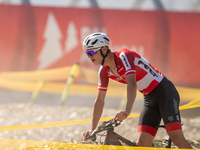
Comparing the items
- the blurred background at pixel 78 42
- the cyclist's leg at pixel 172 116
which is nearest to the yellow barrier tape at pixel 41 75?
the blurred background at pixel 78 42

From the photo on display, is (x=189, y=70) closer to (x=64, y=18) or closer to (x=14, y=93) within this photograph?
(x=64, y=18)

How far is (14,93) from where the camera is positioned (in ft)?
23.4

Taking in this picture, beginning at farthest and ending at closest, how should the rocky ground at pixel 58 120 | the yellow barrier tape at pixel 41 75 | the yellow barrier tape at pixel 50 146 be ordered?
the yellow barrier tape at pixel 41 75
the rocky ground at pixel 58 120
the yellow barrier tape at pixel 50 146

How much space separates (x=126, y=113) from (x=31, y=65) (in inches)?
215

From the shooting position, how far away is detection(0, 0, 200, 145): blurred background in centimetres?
656

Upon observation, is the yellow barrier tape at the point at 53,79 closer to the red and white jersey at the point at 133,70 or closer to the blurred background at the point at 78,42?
the blurred background at the point at 78,42

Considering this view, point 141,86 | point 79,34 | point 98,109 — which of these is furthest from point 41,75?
point 141,86

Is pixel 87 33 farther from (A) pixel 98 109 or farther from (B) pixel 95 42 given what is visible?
(B) pixel 95 42

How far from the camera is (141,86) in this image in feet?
9.21

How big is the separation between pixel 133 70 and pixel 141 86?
434 millimetres

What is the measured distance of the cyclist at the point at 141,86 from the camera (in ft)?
8.13

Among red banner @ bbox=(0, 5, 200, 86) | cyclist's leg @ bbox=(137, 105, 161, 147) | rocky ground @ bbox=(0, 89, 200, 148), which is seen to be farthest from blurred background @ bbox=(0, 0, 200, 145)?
cyclist's leg @ bbox=(137, 105, 161, 147)

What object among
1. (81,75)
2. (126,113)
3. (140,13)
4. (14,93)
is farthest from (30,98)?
(126,113)

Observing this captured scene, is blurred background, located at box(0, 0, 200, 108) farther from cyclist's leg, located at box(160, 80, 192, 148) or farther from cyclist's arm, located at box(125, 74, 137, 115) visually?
cyclist's arm, located at box(125, 74, 137, 115)
